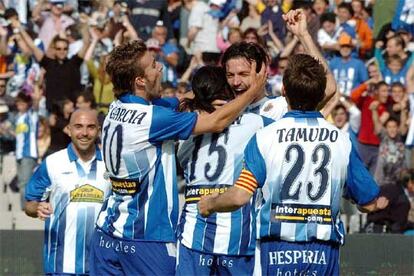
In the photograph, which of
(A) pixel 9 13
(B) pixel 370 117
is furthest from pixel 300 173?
(A) pixel 9 13

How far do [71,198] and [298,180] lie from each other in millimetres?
3014

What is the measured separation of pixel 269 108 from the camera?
8.60 m

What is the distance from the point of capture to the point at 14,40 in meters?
18.7

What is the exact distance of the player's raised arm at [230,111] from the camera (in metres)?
8.08

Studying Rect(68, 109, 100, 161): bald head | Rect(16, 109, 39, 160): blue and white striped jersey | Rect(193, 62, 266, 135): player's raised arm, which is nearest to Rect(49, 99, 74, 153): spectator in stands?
Rect(16, 109, 39, 160): blue and white striped jersey

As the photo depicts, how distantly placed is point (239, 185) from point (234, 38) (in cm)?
1082

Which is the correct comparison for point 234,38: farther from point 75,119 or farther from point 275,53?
point 75,119

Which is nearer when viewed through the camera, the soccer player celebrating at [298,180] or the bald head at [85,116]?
the soccer player celebrating at [298,180]

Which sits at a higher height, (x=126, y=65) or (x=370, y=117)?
(x=126, y=65)

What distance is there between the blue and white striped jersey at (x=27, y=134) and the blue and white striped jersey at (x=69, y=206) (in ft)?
22.2

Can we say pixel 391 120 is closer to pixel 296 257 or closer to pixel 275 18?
pixel 275 18

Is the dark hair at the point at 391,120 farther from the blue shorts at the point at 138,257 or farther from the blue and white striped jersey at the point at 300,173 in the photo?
the blue and white striped jersey at the point at 300,173

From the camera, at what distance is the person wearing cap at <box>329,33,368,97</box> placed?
17.4 metres

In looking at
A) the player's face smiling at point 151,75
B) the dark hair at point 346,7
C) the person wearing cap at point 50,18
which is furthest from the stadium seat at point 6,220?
the player's face smiling at point 151,75
